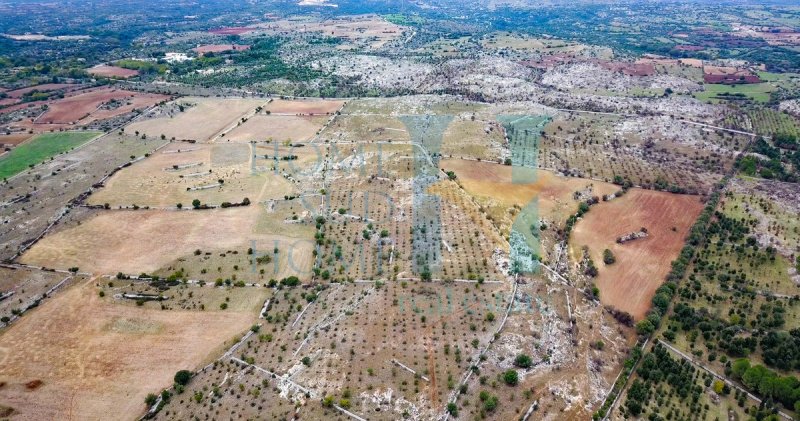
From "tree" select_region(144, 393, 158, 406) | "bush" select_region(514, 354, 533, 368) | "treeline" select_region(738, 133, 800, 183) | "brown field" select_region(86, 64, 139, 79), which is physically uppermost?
"brown field" select_region(86, 64, 139, 79)

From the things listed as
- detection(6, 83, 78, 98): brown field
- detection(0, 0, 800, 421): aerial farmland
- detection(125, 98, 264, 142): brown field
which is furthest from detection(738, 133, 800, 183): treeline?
detection(6, 83, 78, 98): brown field

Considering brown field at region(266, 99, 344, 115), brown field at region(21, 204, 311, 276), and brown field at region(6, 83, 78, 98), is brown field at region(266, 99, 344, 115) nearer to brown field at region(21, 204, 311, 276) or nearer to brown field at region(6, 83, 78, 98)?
brown field at region(21, 204, 311, 276)

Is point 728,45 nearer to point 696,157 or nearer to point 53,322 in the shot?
point 696,157

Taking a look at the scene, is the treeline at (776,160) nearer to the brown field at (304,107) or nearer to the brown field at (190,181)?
the brown field at (190,181)

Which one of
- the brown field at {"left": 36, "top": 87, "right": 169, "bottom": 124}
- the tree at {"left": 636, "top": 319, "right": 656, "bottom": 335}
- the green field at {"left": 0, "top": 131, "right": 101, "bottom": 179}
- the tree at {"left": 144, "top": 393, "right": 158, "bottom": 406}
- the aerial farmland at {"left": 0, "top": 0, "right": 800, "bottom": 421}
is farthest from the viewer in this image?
the brown field at {"left": 36, "top": 87, "right": 169, "bottom": 124}

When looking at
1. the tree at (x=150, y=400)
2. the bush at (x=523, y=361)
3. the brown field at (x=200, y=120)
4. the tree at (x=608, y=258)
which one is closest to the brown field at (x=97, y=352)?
the tree at (x=150, y=400)

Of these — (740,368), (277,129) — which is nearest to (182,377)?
(740,368)

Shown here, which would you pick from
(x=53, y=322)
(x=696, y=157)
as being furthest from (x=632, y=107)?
(x=53, y=322)

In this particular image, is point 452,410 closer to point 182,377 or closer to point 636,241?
point 182,377
